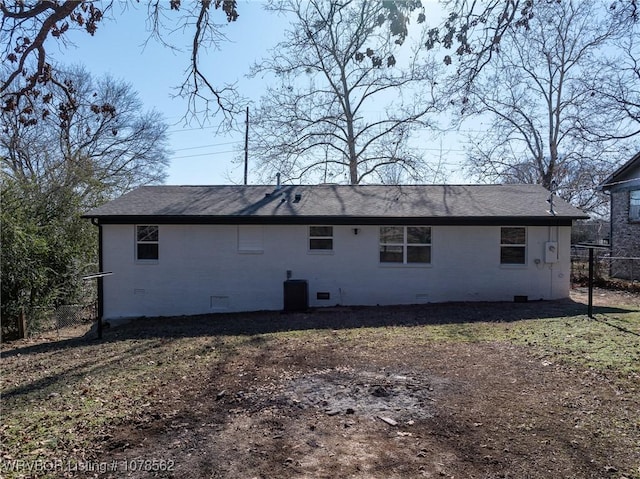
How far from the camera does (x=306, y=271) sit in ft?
39.3

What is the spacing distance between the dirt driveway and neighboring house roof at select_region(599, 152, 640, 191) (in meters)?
12.8

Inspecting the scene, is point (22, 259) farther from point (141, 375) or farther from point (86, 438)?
point (86, 438)

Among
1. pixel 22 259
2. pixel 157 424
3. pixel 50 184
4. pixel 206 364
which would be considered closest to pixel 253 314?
pixel 206 364

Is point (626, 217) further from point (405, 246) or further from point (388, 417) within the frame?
point (388, 417)

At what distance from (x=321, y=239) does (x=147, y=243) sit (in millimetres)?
4982

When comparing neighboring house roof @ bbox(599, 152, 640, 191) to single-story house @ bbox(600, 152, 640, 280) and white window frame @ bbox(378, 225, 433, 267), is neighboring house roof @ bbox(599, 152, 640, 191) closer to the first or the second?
single-story house @ bbox(600, 152, 640, 280)

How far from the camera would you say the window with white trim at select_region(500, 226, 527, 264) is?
11852 mm

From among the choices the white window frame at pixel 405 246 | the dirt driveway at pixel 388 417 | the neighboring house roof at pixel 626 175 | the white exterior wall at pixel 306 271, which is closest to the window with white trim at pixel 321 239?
the white exterior wall at pixel 306 271

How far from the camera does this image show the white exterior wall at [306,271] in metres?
11.8

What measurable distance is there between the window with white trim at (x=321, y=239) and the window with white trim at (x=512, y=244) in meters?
4.78

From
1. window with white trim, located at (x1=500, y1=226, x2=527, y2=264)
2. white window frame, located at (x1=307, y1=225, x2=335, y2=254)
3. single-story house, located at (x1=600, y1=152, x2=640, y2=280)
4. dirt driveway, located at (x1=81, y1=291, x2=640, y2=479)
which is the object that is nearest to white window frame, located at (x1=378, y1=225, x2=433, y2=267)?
white window frame, located at (x1=307, y1=225, x2=335, y2=254)

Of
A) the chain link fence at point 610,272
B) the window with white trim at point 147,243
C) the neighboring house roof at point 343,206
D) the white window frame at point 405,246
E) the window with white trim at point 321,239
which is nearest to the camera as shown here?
the neighboring house roof at point 343,206

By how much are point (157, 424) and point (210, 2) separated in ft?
14.7

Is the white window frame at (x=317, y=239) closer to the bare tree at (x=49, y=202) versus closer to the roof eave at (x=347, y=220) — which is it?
the roof eave at (x=347, y=220)
